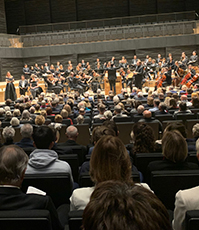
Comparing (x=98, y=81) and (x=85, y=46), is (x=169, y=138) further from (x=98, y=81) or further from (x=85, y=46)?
(x=85, y=46)

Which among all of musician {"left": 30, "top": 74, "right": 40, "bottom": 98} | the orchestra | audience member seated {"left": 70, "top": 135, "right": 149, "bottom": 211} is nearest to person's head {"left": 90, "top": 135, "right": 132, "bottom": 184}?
audience member seated {"left": 70, "top": 135, "right": 149, "bottom": 211}

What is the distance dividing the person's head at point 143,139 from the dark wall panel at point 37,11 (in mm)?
22537

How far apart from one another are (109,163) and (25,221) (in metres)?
0.75

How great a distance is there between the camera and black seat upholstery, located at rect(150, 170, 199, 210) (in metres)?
2.43

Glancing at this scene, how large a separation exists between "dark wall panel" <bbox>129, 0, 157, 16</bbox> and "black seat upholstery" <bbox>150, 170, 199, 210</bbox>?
22.6m

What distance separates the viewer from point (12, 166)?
207 centimetres

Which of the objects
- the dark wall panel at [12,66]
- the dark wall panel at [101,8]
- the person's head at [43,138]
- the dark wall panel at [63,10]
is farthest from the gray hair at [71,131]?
the dark wall panel at [63,10]

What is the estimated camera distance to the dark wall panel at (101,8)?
→ 23.7 meters

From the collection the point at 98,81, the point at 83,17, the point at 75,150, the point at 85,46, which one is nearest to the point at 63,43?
the point at 85,46

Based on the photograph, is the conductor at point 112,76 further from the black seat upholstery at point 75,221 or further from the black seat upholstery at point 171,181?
the black seat upholstery at point 75,221

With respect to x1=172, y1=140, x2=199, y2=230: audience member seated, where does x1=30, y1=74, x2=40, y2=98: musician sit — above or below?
above

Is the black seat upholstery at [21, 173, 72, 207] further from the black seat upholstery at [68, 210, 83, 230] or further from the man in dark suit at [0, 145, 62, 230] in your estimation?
the black seat upholstery at [68, 210, 83, 230]

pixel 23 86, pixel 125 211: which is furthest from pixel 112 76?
pixel 125 211

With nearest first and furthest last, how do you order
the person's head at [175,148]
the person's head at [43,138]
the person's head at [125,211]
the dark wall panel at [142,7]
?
1. the person's head at [125,211]
2. the person's head at [175,148]
3. the person's head at [43,138]
4. the dark wall panel at [142,7]
